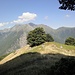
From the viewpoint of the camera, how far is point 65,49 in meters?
83.5

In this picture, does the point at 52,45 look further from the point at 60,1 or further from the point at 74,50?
the point at 60,1

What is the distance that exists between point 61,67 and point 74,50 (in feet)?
214

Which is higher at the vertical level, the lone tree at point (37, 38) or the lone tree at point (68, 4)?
the lone tree at point (68, 4)

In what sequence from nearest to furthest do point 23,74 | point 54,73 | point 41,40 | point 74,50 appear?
Result: 1. point 54,73
2. point 23,74
3. point 74,50
4. point 41,40

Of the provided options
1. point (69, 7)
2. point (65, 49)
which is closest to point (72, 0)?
point (69, 7)

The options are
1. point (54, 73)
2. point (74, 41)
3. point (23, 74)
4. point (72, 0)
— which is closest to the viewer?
point (54, 73)

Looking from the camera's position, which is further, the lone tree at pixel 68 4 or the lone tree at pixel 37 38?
the lone tree at pixel 37 38

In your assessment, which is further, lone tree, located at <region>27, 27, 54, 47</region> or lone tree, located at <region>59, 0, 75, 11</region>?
lone tree, located at <region>27, 27, 54, 47</region>

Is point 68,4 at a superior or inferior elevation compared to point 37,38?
superior

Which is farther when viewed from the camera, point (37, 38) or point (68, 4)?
point (37, 38)

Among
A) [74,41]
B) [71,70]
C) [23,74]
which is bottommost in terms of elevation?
[74,41]

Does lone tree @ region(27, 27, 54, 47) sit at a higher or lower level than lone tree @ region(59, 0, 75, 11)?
lower

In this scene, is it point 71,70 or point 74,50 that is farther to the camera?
point 74,50

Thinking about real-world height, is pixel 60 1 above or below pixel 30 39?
above
